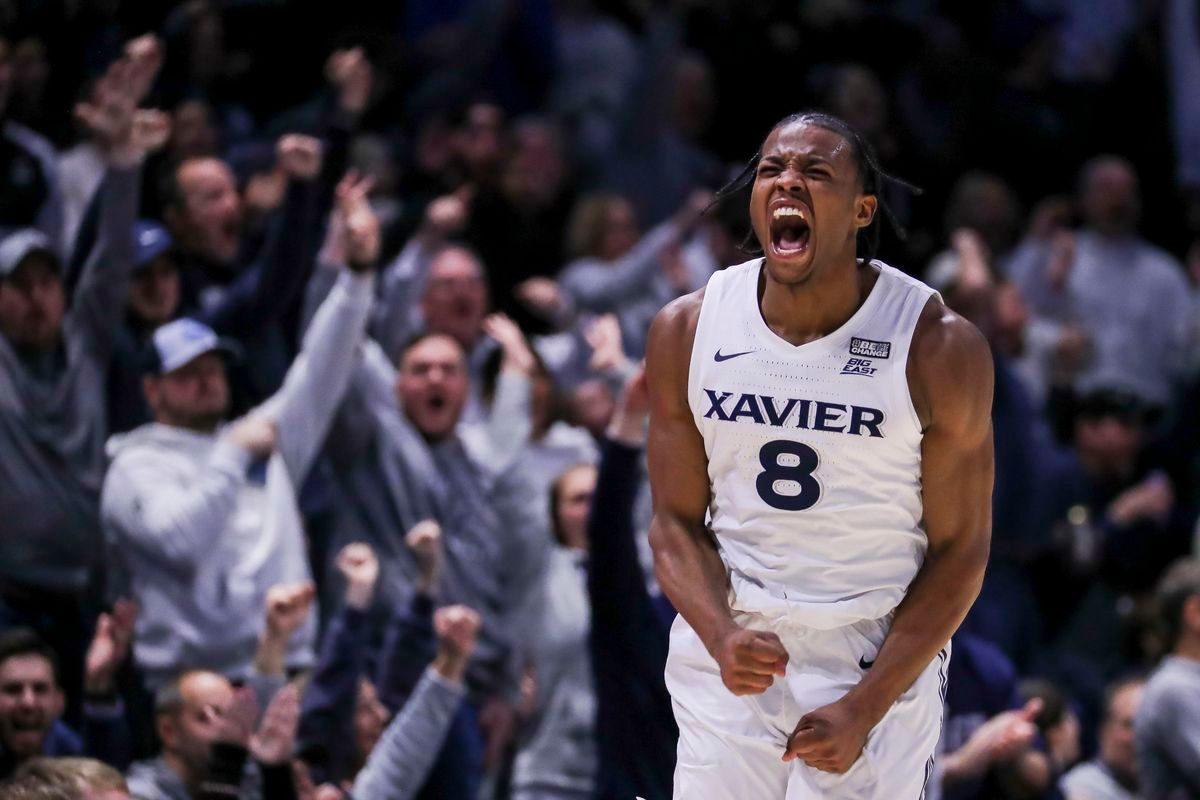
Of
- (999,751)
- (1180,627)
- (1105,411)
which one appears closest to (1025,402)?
(1105,411)

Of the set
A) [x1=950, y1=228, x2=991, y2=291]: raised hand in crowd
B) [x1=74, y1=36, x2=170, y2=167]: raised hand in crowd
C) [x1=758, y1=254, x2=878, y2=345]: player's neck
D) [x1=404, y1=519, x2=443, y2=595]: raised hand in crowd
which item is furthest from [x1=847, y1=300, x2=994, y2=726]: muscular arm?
[x1=950, y1=228, x2=991, y2=291]: raised hand in crowd

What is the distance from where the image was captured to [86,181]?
7.40 metres

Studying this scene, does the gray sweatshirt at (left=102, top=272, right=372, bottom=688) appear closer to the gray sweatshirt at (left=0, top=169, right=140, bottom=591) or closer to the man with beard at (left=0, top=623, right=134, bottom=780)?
the gray sweatshirt at (left=0, top=169, right=140, bottom=591)

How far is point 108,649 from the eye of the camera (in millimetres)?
5562

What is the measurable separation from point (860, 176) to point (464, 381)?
10.8 feet

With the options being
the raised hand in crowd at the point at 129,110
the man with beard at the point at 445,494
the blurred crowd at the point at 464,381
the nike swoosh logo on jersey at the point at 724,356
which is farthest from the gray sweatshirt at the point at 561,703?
the nike swoosh logo on jersey at the point at 724,356

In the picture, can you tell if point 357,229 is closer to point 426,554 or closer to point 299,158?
point 299,158

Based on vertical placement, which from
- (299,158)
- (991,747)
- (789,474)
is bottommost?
(991,747)

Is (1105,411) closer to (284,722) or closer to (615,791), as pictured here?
(615,791)

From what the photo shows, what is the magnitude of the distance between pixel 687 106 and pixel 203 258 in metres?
3.77

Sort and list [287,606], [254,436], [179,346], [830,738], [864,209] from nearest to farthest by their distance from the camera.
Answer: [830,738] < [864,209] < [287,606] < [254,436] < [179,346]

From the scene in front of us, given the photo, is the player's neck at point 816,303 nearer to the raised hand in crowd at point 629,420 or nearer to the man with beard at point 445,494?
the raised hand in crowd at point 629,420

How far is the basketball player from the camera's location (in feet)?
12.3

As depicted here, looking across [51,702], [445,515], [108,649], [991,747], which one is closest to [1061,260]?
[445,515]
